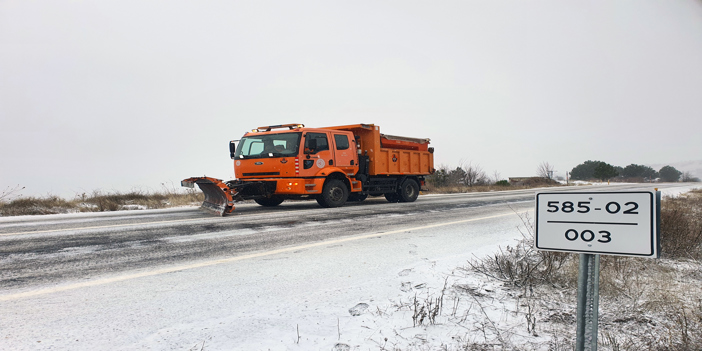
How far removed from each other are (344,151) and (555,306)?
31.3 feet

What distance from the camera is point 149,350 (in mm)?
2516

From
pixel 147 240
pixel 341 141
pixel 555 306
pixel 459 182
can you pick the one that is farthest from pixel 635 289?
pixel 459 182

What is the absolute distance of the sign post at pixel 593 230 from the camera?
79.5 inches

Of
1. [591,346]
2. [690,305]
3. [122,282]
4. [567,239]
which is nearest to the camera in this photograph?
[591,346]

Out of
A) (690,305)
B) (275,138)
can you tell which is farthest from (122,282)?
(275,138)

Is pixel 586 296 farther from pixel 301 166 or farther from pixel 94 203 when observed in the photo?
pixel 94 203

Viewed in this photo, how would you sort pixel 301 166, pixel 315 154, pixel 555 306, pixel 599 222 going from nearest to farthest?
pixel 599 222
pixel 555 306
pixel 301 166
pixel 315 154

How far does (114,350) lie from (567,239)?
2.72 metres

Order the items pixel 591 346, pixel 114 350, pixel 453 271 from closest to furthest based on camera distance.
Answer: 1. pixel 591 346
2. pixel 114 350
3. pixel 453 271

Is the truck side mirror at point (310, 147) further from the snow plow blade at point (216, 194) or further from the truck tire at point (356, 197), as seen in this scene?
the truck tire at point (356, 197)

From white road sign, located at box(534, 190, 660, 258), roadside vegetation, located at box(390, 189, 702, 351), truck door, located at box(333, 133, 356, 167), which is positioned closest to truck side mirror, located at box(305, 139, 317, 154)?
truck door, located at box(333, 133, 356, 167)

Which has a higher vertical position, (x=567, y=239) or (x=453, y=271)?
(x=567, y=239)

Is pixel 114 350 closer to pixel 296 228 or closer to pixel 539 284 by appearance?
pixel 539 284

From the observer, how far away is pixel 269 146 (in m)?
11.8
